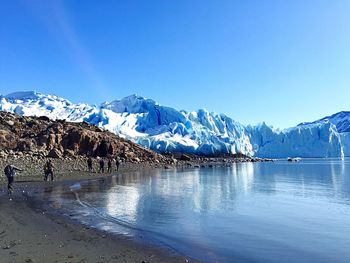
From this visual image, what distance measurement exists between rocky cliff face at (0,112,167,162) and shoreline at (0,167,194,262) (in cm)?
2538

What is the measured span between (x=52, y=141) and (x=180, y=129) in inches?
2040

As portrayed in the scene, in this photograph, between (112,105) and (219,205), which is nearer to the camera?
(219,205)

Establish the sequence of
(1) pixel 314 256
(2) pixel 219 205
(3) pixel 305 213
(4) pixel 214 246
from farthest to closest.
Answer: (2) pixel 219 205 → (3) pixel 305 213 → (4) pixel 214 246 → (1) pixel 314 256

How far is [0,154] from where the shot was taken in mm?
28328

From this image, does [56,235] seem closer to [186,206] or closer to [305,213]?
[186,206]

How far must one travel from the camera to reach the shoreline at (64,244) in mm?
6320

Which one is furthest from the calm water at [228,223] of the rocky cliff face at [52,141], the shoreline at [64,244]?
the rocky cliff face at [52,141]

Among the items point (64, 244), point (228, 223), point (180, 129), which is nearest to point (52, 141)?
point (228, 223)

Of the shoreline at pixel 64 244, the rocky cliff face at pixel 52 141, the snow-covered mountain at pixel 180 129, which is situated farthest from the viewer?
the snow-covered mountain at pixel 180 129

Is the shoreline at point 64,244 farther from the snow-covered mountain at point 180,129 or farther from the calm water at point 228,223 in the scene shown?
the snow-covered mountain at point 180,129

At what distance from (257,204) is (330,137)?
4062 inches

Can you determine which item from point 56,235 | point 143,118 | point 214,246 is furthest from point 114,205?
A: point 143,118

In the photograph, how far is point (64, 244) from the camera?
23.4 feet

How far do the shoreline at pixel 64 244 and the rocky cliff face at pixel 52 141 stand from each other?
25.4m
